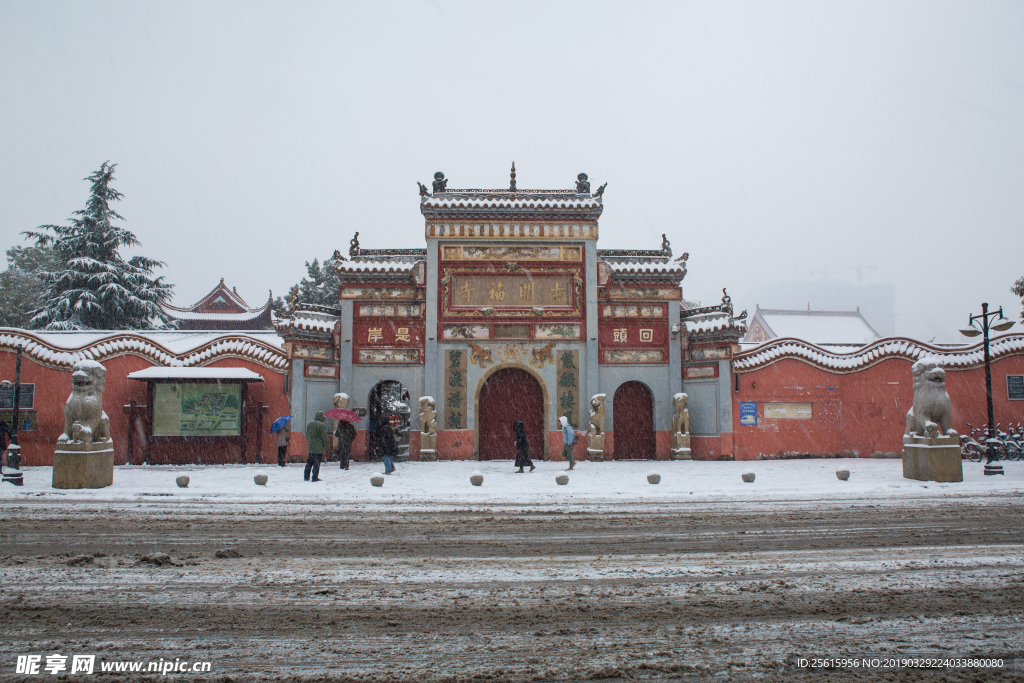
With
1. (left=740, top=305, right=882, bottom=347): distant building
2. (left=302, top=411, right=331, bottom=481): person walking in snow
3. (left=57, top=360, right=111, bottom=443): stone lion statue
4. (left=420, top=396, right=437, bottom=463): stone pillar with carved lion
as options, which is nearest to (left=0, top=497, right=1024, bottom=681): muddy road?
(left=57, top=360, right=111, bottom=443): stone lion statue

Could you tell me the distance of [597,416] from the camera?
17.2 meters

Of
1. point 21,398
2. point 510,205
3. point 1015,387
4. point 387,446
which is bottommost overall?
point 387,446

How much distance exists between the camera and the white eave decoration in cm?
1541

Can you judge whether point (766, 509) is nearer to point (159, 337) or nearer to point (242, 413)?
point (242, 413)

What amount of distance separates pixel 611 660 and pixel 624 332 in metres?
14.9

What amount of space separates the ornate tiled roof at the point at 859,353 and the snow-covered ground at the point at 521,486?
11.9ft

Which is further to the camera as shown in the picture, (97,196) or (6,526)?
(97,196)

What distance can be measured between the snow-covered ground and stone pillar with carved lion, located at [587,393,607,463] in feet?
5.11

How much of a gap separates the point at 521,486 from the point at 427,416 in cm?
595

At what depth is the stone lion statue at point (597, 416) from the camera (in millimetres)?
17078

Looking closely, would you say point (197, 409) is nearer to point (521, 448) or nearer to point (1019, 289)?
point (521, 448)

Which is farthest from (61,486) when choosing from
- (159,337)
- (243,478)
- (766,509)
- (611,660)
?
(766,509)

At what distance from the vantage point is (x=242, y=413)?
1622 cm

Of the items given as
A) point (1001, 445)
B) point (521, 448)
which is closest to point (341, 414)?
point (521, 448)
